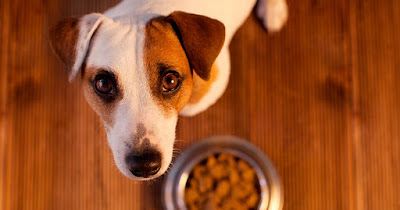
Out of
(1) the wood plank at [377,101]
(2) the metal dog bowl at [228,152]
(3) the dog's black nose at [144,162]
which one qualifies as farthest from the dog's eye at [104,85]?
(1) the wood plank at [377,101]

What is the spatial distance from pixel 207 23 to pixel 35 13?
1.06m

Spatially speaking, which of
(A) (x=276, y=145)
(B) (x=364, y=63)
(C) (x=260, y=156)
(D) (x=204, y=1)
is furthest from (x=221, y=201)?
(B) (x=364, y=63)

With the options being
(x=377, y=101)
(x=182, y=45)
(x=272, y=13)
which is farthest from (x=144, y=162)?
(x=377, y=101)

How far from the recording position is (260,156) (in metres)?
1.42

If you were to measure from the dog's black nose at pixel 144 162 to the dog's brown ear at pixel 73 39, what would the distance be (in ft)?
1.09

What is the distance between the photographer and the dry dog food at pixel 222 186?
1370 mm

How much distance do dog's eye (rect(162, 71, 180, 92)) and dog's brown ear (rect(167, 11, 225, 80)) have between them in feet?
0.25

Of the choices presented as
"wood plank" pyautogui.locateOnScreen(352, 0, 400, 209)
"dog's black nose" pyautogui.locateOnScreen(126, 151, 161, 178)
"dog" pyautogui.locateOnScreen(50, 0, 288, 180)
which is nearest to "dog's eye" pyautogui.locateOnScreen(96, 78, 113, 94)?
"dog" pyautogui.locateOnScreen(50, 0, 288, 180)

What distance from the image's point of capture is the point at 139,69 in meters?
0.90

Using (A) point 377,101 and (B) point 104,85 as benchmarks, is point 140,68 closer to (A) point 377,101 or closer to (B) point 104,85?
(B) point 104,85

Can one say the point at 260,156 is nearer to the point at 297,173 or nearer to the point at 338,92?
the point at 297,173

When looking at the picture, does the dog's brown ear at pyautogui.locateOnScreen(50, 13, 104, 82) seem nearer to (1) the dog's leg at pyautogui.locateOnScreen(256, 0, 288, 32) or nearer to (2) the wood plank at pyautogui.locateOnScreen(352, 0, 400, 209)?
(1) the dog's leg at pyautogui.locateOnScreen(256, 0, 288, 32)

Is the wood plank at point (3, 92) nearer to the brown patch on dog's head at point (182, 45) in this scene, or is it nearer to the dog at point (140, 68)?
the dog at point (140, 68)

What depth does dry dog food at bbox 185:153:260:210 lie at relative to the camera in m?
1.37
